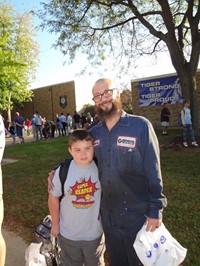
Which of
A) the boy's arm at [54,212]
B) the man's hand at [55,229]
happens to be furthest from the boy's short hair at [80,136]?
the man's hand at [55,229]

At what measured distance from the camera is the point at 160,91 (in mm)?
22016

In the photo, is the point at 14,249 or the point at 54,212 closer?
the point at 54,212

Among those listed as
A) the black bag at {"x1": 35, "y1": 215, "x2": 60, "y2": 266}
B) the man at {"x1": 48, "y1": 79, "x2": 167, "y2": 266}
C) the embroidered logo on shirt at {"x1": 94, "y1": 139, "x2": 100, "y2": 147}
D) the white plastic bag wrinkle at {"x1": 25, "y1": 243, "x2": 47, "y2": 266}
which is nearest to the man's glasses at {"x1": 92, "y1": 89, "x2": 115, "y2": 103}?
the man at {"x1": 48, "y1": 79, "x2": 167, "y2": 266}

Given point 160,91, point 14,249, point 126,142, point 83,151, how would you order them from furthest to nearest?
point 160,91 → point 14,249 → point 83,151 → point 126,142

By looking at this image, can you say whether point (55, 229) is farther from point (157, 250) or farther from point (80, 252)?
point (157, 250)

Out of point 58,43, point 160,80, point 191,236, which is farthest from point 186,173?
point 160,80

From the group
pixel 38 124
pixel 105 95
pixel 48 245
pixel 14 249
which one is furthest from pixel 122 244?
pixel 38 124

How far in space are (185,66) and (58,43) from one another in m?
5.96

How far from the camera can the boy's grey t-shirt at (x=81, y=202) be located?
8.41ft

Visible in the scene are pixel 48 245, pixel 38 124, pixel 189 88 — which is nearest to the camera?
pixel 48 245

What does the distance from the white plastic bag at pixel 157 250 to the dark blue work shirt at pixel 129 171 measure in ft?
0.53

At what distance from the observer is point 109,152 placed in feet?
7.97

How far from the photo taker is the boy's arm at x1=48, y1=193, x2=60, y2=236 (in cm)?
260

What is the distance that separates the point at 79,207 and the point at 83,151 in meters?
0.47
